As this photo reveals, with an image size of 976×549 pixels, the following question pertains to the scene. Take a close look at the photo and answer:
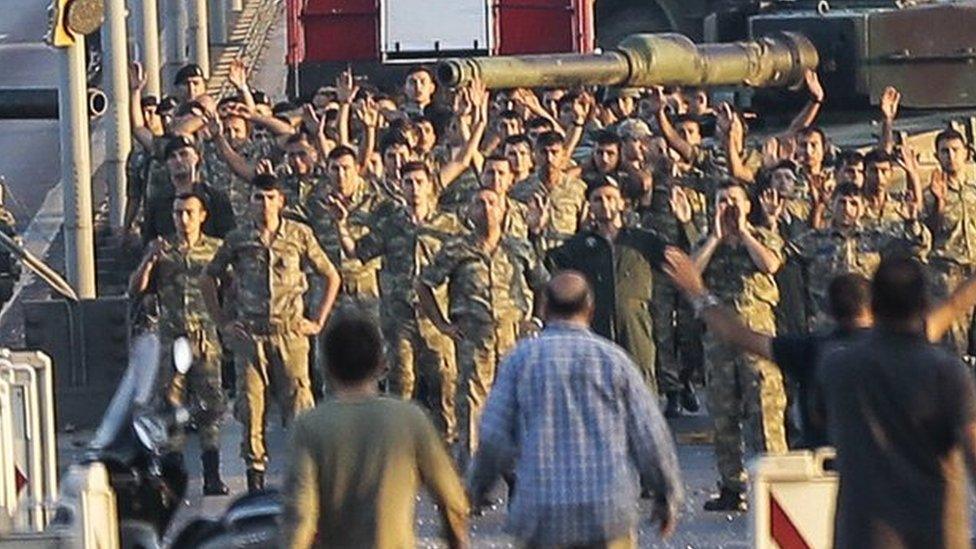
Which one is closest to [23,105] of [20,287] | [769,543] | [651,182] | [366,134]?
[20,287]

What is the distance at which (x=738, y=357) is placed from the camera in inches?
634

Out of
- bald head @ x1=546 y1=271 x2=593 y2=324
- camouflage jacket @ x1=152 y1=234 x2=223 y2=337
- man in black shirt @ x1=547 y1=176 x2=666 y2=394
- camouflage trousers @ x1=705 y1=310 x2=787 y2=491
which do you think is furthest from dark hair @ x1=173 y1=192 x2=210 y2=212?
bald head @ x1=546 y1=271 x2=593 y2=324

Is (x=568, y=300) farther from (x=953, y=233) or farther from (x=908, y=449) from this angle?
(x=953, y=233)

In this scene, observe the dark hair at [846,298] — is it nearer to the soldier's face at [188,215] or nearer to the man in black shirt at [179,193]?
the soldier's face at [188,215]

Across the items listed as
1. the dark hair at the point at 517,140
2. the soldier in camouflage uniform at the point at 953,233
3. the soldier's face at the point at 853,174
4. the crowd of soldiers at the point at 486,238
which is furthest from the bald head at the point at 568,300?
the dark hair at the point at 517,140

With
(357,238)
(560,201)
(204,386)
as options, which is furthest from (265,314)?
(560,201)

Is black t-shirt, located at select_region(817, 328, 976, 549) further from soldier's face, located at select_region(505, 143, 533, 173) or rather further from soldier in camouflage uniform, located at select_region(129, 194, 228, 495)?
soldier's face, located at select_region(505, 143, 533, 173)

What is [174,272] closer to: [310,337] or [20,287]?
[310,337]

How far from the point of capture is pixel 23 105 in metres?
24.2

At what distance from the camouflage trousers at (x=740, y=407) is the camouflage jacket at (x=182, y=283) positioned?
2887 mm

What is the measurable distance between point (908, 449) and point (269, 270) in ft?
24.8

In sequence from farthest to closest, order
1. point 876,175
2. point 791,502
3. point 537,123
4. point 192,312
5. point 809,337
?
point 537,123, point 876,175, point 192,312, point 809,337, point 791,502

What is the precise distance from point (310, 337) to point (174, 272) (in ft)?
2.72

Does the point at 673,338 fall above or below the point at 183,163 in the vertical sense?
below
